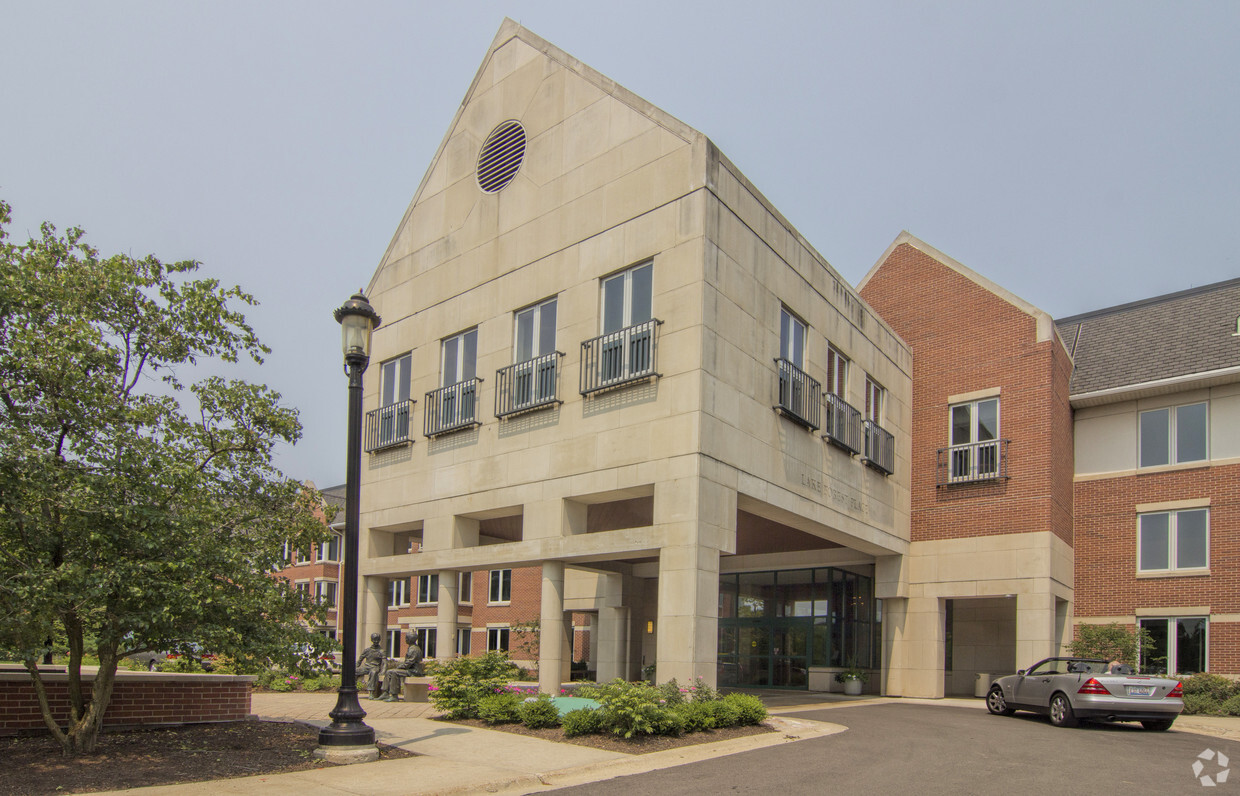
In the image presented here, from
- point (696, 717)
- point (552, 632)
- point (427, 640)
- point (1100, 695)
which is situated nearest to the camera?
point (696, 717)

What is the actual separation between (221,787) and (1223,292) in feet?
97.1

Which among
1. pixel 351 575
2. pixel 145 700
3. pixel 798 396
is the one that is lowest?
pixel 145 700

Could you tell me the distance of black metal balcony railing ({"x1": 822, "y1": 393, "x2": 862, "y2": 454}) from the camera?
884 inches

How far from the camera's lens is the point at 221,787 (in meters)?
10.1

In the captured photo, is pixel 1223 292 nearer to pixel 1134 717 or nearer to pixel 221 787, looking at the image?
pixel 1134 717

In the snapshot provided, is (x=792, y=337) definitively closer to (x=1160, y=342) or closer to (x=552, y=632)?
(x=552, y=632)

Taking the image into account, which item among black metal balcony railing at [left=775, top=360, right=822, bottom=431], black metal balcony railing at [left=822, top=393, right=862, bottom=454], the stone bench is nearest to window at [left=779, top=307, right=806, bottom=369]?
black metal balcony railing at [left=775, top=360, right=822, bottom=431]

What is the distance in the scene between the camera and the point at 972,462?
2659cm

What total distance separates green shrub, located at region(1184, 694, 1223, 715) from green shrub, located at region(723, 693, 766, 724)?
42.3ft

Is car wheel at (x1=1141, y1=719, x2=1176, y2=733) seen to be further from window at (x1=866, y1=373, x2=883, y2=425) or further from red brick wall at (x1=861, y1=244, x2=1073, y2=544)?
window at (x1=866, y1=373, x2=883, y2=425)

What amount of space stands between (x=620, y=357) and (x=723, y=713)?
7081 mm

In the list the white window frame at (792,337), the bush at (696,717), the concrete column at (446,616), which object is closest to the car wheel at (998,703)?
the white window frame at (792,337)

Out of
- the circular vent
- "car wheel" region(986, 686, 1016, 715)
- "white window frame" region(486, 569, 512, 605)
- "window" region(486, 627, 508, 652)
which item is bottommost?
"window" region(486, 627, 508, 652)

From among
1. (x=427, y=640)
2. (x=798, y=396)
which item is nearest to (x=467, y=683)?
(x=798, y=396)
